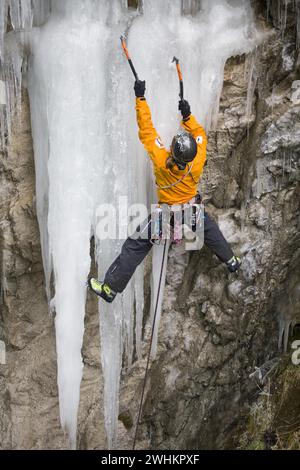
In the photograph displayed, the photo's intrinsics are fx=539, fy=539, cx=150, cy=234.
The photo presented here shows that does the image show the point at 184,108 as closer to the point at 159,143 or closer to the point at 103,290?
the point at 159,143

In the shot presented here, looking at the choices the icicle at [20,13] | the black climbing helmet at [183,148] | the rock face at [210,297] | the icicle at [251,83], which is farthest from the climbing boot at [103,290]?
the icicle at [20,13]

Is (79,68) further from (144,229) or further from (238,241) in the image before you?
(238,241)

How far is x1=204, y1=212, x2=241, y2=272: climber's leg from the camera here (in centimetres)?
527

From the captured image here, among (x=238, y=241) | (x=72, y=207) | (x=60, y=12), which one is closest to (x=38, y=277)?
(x=72, y=207)

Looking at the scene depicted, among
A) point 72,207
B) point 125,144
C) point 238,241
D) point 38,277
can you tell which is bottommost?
point 38,277

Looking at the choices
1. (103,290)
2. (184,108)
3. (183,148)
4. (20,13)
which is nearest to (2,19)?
(20,13)

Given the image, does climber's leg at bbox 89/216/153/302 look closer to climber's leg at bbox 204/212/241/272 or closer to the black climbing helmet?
climber's leg at bbox 204/212/241/272

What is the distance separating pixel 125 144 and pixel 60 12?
1.25m

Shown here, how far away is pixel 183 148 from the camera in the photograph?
4445 millimetres

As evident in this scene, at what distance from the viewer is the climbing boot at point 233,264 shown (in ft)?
18.0

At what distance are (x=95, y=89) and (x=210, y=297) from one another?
105 inches

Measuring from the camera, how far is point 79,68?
15.5 ft

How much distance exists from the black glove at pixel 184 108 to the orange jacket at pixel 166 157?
0.07 m
